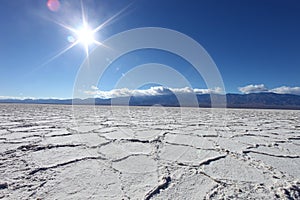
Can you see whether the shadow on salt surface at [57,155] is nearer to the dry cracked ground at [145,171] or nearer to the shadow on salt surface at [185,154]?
the dry cracked ground at [145,171]

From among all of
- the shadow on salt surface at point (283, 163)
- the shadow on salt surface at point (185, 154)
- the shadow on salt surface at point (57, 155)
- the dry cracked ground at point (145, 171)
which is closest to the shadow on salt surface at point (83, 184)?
the dry cracked ground at point (145, 171)

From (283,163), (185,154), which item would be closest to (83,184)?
(185,154)

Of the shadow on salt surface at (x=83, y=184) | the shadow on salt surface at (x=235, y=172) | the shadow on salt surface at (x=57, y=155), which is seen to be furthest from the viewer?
the shadow on salt surface at (x=57, y=155)

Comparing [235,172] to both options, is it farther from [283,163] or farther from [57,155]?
[57,155]

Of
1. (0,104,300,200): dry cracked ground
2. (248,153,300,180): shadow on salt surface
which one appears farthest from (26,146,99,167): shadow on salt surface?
(248,153,300,180): shadow on salt surface

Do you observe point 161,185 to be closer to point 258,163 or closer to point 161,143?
point 258,163

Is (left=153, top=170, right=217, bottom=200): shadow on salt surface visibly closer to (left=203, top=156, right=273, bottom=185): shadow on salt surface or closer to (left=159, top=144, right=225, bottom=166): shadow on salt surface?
(left=203, top=156, right=273, bottom=185): shadow on salt surface

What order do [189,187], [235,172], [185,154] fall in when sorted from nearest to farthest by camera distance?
[189,187] → [235,172] → [185,154]

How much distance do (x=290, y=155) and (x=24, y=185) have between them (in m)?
2.40

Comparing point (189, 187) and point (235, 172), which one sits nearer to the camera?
point (189, 187)

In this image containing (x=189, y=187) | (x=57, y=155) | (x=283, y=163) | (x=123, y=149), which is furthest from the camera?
(x=123, y=149)

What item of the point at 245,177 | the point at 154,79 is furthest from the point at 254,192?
the point at 154,79

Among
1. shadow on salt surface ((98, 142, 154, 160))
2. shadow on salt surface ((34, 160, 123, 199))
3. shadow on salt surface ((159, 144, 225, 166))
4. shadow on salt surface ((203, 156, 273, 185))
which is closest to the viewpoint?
shadow on salt surface ((34, 160, 123, 199))

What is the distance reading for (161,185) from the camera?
1310mm
